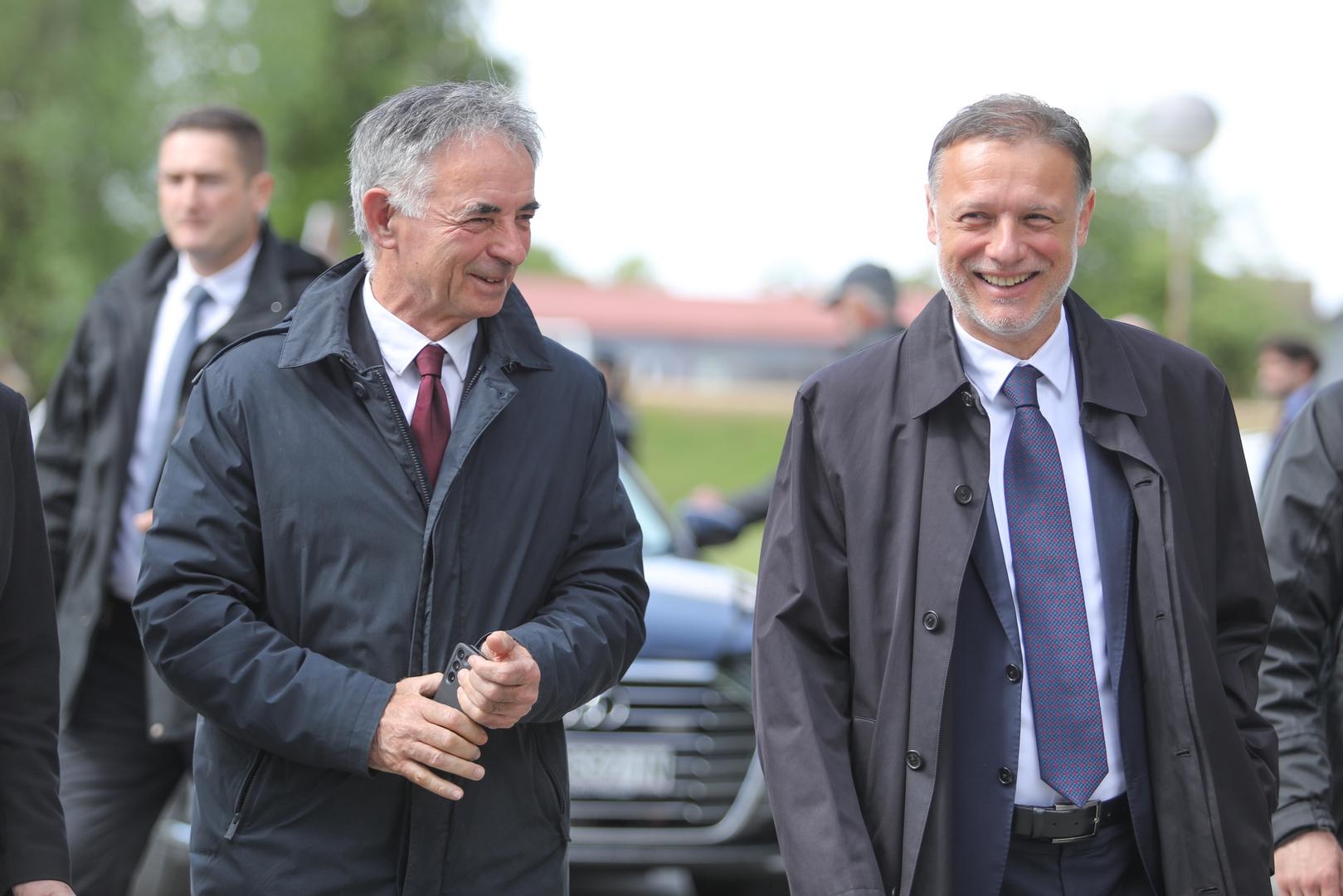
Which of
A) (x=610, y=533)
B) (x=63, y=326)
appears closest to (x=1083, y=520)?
(x=610, y=533)

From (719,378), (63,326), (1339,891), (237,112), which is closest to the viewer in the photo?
(1339,891)

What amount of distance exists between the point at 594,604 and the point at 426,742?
0.47 m

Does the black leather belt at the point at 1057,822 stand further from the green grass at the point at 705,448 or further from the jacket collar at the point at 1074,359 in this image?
the green grass at the point at 705,448

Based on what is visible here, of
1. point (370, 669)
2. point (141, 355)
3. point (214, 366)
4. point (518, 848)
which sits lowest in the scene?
point (518, 848)

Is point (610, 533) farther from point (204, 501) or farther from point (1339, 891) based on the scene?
point (1339, 891)

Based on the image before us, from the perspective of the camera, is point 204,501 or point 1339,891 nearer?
point 204,501

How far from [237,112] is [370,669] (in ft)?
9.17

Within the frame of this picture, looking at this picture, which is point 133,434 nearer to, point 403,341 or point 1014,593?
point 403,341

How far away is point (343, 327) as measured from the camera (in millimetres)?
3303

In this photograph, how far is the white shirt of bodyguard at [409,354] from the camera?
3340mm

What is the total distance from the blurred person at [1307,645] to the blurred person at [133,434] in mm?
2688

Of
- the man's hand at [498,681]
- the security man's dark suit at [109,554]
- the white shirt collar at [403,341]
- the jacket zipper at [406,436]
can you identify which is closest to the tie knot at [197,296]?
the security man's dark suit at [109,554]

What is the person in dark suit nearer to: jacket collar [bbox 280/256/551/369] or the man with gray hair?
the man with gray hair

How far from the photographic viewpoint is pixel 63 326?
20.0 meters
